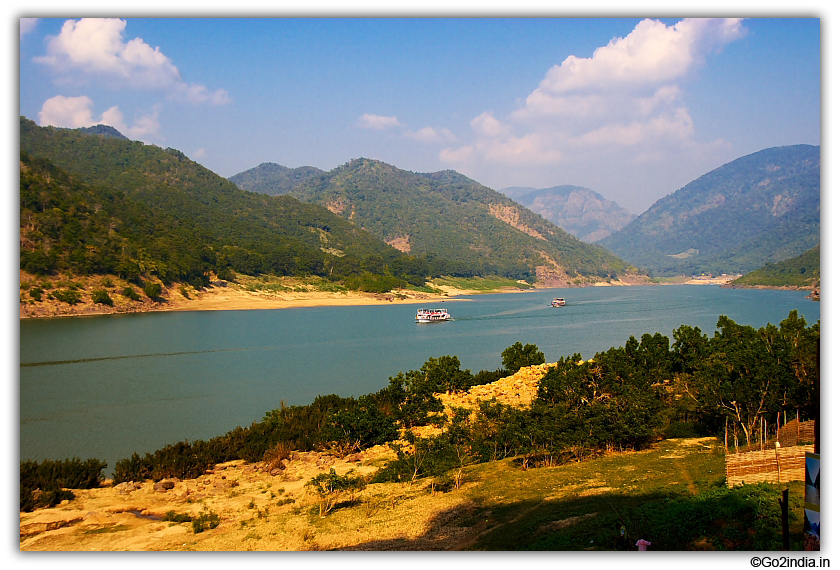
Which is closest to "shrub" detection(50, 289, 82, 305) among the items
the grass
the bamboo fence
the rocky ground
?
the rocky ground

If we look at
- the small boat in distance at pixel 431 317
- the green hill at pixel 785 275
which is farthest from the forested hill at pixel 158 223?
the green hill at pixel 785 275

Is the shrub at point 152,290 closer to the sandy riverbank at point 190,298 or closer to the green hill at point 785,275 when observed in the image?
the sandy riverbank at point 190,298

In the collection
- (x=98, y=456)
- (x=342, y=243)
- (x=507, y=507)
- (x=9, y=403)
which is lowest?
(x=98, y=456)

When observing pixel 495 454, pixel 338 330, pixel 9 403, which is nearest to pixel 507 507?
pixel 495 454

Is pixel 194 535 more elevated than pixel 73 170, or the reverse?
pixel 73 170

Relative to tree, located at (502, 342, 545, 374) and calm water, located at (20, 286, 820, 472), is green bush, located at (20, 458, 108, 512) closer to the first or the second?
calm water, located at (20, 286, 820, 472)

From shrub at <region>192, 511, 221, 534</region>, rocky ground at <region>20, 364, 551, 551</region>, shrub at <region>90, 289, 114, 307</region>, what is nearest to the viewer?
rocky ground at <region>20, 364, 551, 551</region>

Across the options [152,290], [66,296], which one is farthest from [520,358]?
[152,290]

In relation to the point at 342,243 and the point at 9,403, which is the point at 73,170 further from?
the point at 9,403
